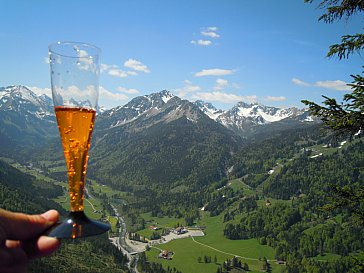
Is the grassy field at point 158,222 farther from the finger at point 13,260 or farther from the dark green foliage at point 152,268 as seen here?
the finger at point 13,260

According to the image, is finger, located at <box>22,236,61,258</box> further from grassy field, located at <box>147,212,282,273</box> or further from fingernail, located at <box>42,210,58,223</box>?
grassy field, located at <box>147,212,282,273</box>

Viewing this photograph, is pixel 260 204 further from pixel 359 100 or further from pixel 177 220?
pixel 359 100

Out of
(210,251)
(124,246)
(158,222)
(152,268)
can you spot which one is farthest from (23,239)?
(158,222)

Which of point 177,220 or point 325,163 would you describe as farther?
point 325,163

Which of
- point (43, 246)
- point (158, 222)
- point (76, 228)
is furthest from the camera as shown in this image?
point (158, 222)

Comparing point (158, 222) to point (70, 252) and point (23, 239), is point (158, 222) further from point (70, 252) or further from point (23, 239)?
point (23, 239)

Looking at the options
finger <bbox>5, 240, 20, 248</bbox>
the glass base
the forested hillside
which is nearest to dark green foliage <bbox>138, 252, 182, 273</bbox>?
the forested hillside

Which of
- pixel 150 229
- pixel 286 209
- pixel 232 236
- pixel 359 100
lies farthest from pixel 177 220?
pixel 359 100

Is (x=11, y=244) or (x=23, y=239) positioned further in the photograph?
(x=23, y=239)
